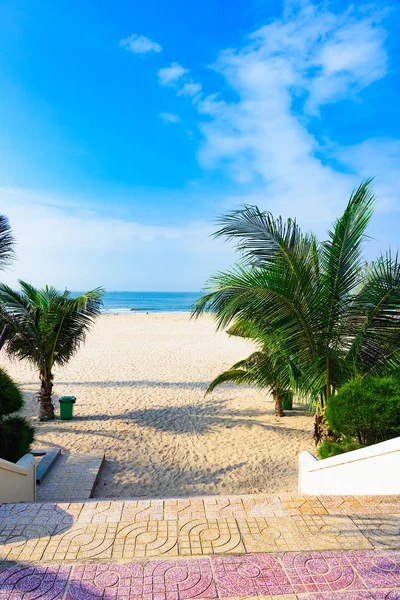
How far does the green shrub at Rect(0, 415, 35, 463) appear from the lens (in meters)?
5.61

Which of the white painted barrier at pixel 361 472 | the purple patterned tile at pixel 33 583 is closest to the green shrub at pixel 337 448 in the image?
the white painted barrier at pixel 361 472

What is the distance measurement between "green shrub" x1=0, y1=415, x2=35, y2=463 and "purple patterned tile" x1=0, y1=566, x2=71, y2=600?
11.1 feet

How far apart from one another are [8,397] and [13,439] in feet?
2.16

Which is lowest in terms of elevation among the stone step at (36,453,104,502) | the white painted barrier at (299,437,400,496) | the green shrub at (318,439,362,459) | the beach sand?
the beach sand

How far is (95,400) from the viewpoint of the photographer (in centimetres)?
1122

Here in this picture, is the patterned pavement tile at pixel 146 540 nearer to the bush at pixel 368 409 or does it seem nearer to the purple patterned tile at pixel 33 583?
the purple patterned tile at pixel 33 583

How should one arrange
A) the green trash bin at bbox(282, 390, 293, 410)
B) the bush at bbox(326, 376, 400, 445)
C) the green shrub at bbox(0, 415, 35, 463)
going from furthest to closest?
the green trash bin at bbox(282, 390, 293, 410) < the green shrub at bbox(0, 415, 35, 463) < the bush at bbox(326, 376, 400, 445)

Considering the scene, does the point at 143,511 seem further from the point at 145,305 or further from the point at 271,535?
the point at 145,305

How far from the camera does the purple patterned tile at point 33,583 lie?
2354mm

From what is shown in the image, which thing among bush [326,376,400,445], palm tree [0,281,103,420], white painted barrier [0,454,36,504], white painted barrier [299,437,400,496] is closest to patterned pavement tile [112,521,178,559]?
white painted barrier [0,454,36,504]

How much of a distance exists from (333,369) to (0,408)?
5.03m

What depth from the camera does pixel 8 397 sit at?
19.8 ft

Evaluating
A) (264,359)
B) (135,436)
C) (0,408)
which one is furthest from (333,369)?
(0,408)

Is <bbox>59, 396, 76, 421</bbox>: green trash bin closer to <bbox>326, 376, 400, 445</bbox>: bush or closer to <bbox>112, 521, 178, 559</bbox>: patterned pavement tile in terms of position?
<bbox>326, 376, 400, 445</bbox>: bush
